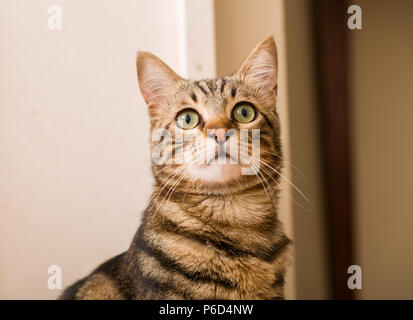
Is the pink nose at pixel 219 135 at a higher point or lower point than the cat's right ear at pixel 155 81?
lower

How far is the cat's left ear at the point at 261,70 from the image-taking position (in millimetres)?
769

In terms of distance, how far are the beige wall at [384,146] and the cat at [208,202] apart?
0.19 metres

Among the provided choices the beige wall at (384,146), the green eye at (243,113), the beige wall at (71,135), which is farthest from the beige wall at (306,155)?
the beige wall at (71,135)

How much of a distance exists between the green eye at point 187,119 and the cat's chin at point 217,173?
8 centimetres

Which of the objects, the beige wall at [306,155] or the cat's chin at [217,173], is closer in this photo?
the cat's chin at [217,173]

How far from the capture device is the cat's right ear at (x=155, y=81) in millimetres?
748

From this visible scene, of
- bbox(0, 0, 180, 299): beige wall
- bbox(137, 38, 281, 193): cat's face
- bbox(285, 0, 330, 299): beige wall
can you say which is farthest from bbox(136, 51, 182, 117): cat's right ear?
bbox(285, 0, 330, 299): beige wall

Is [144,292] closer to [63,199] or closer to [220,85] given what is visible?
[63,199]

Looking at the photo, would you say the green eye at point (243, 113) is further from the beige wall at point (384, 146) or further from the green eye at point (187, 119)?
the beige wall at point (384, 146)

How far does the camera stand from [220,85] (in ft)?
2.45

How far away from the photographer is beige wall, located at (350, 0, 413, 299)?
77 cm

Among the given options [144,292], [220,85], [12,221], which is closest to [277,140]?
[220,85]
